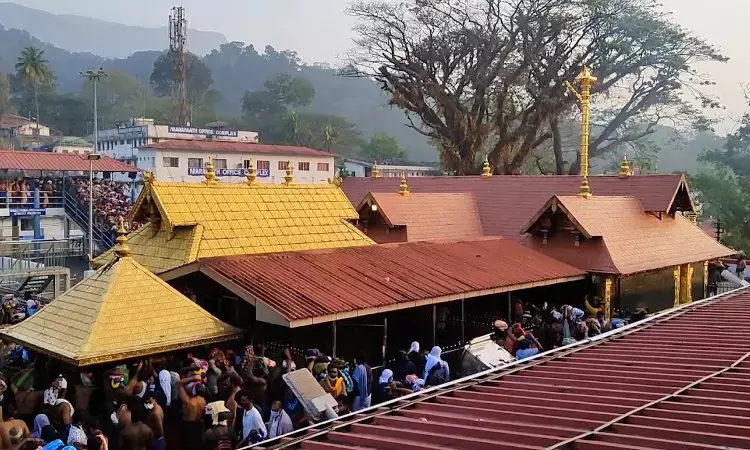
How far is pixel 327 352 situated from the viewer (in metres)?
13.0

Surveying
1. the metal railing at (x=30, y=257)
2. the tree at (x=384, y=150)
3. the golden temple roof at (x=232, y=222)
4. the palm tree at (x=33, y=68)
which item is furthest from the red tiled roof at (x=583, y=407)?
the palm tree at (x=33, y=68)

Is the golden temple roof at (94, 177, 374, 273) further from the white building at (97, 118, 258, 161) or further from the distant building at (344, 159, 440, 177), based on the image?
the distant building at (344, 159, 440, 177)

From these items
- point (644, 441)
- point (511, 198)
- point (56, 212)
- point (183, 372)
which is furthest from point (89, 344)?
point (56, 212)

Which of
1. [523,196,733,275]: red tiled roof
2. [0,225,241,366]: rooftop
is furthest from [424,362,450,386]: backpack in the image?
[523,196,733,275]: red tiled roof

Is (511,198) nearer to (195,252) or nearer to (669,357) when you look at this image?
(195,252)

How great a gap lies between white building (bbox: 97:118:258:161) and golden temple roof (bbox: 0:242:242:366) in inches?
1814

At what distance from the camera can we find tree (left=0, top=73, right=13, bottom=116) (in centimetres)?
8212

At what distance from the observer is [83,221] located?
30.5 metres

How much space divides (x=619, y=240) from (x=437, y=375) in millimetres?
9538

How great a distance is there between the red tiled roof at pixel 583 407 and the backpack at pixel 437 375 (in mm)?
1665

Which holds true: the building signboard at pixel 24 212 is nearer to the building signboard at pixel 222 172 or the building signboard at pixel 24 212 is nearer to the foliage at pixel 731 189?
the building signboard at pixel 222 172

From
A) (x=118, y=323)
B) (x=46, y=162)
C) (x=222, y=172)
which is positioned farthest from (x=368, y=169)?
(x=118, y=323)

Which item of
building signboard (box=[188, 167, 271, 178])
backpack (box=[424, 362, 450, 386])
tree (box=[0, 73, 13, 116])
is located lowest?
backpack (box=[424, 362, 450, 386])

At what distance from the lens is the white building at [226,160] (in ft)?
167
